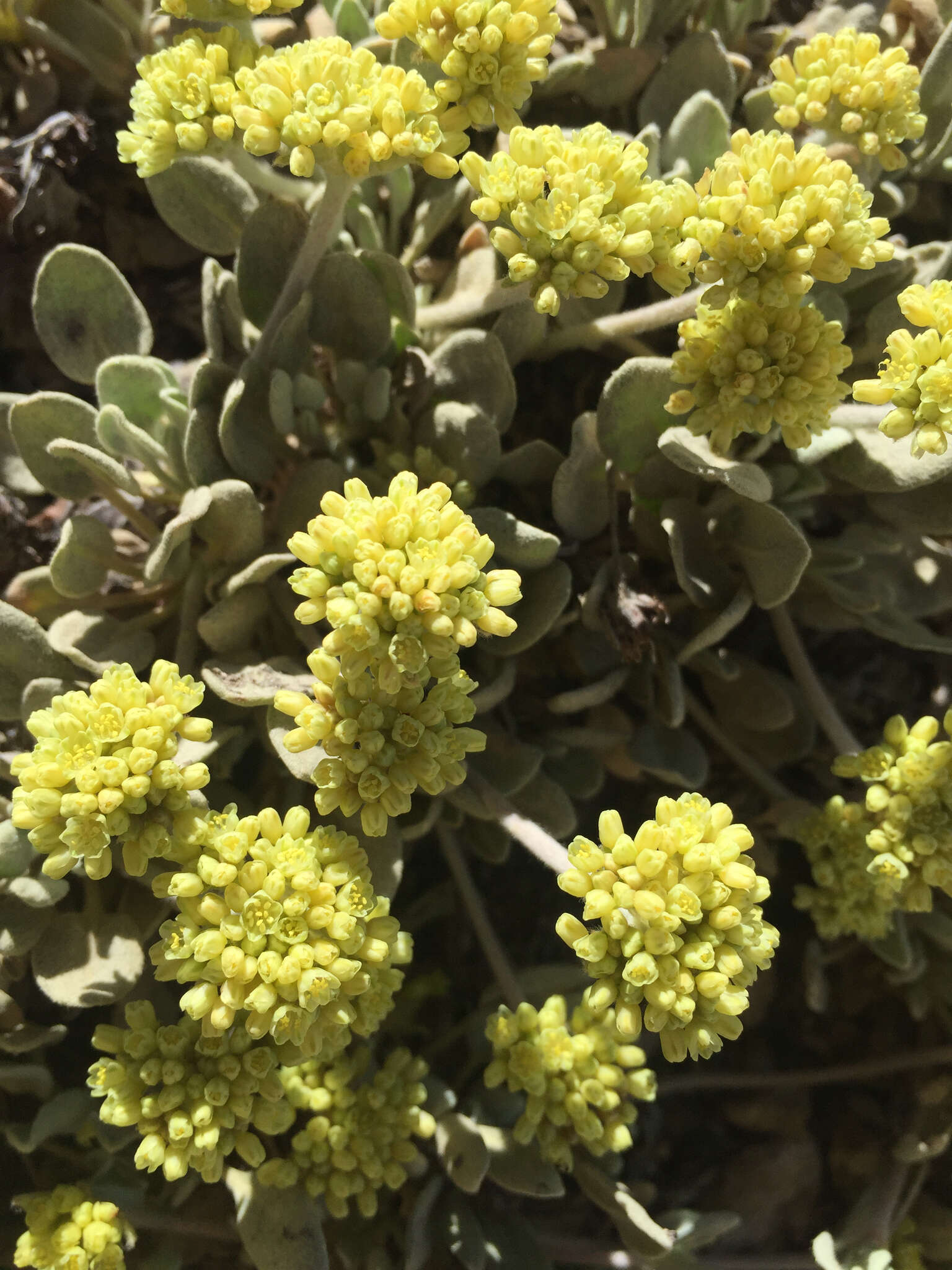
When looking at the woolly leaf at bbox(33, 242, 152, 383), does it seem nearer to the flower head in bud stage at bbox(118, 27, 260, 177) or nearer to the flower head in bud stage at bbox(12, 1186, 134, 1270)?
the flower head in bud stage at bbox(118, 27, 260, 177)

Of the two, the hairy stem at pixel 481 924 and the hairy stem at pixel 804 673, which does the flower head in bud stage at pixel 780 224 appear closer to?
the hairy stem at pixel 804 673

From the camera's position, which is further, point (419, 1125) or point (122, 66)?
point (122, 66)

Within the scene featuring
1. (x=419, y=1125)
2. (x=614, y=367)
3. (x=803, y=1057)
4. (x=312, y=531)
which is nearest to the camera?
(x=312, y=531)

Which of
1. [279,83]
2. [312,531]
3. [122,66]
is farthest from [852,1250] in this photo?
[122,66]

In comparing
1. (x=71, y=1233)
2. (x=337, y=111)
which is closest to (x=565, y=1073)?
(x=71, y=1233)

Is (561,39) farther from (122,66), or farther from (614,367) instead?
(122,66)

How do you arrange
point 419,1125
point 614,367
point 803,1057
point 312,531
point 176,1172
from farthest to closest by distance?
point 803,1057
point 614,367
point 419,1125
point 176,1172
point 312,531
